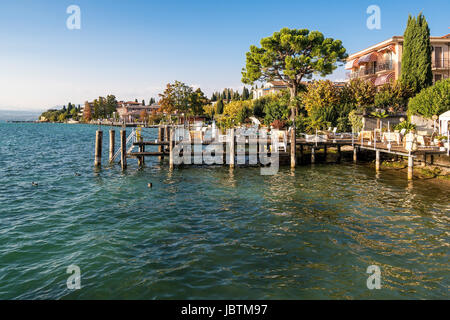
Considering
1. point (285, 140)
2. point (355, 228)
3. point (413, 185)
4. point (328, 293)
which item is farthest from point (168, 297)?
point (285, 140)

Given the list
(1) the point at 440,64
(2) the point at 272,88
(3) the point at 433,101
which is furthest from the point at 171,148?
(2) the point at 272,88

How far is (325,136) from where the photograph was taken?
31.2 metres

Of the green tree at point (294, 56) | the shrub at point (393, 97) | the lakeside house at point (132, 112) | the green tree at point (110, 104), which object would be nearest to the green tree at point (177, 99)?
the green tree at point (294, 56)

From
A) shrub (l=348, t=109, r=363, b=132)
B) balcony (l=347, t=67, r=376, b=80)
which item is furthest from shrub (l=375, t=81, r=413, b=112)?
balcony (l=347, t=67, r=376, b=80)

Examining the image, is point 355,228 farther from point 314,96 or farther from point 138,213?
point 314,96

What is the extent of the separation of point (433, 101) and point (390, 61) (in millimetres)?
17578

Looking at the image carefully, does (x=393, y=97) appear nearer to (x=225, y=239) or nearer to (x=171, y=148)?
(x=171, y=148)

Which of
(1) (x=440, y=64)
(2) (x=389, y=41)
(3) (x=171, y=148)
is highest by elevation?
(2) (x=389, y=41)

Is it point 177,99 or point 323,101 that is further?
point 177,99

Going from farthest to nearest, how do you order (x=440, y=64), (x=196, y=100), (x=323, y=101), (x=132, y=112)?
(x=132, y=112), (x=196, y=100), (x=440, y=64), (x=323, y=101)

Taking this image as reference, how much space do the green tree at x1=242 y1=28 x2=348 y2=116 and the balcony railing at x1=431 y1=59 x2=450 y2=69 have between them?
11.4m

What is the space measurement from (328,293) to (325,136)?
24403mm

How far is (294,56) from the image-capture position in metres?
45.6

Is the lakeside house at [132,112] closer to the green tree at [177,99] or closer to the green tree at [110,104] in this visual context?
the green tree at [110,104]
